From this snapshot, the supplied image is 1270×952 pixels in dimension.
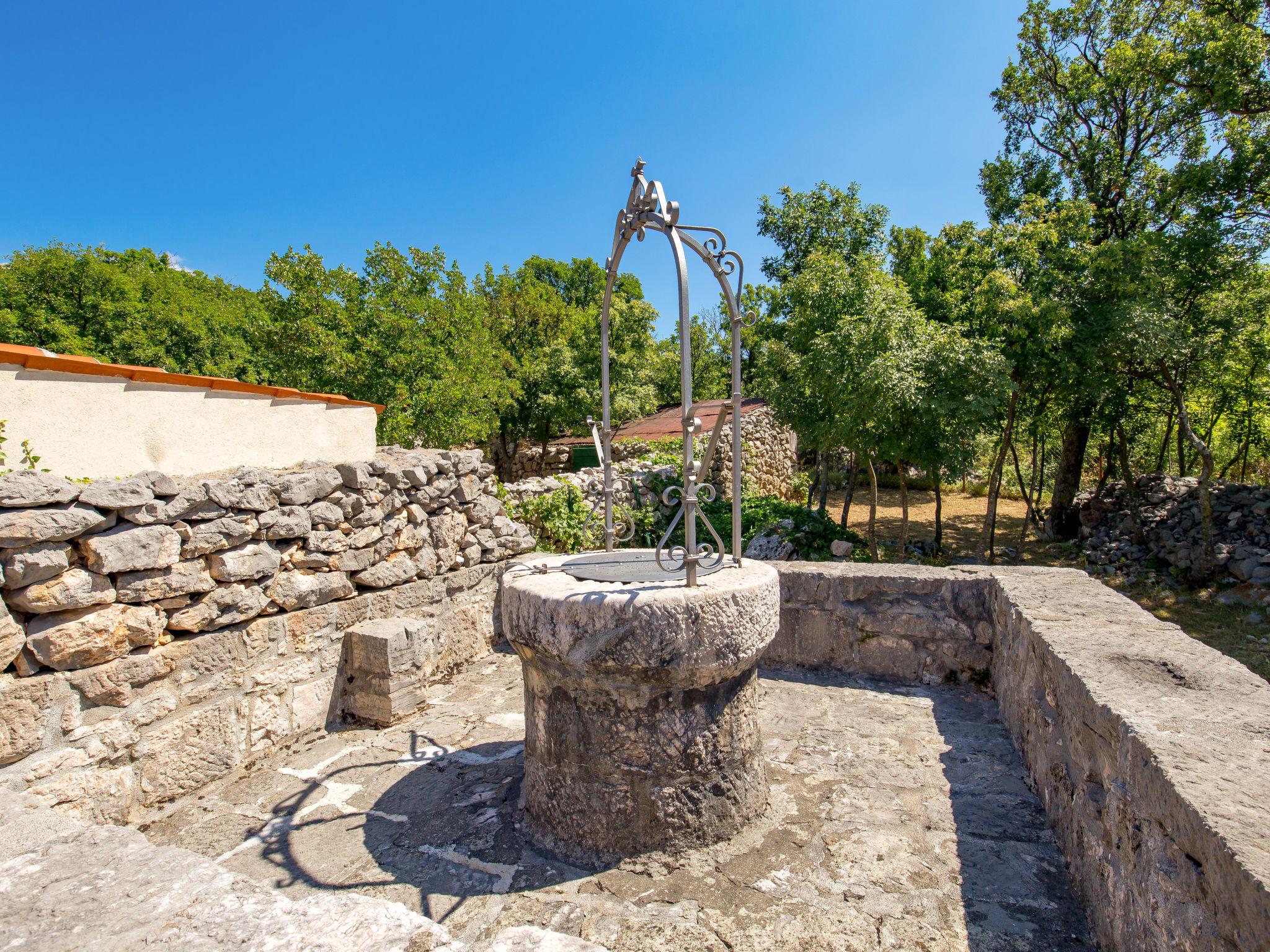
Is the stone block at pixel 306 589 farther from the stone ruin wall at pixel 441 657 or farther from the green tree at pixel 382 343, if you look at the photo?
the green tree at pixel 382 343

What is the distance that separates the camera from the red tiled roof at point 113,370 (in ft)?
9.66

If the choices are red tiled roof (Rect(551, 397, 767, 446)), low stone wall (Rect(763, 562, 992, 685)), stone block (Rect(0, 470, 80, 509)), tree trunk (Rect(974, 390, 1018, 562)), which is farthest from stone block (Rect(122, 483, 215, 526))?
red tiled roof (Rect(551, 397, 767, 446))

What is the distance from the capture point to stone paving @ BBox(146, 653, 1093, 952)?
7.11ft

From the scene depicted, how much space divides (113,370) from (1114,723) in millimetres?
4545

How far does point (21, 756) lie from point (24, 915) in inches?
72.6

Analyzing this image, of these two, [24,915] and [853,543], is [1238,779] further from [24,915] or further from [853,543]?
[853,543]

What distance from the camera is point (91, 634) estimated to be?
2.87 meters

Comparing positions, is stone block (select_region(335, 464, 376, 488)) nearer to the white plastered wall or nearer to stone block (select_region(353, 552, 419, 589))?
the white plastered wall

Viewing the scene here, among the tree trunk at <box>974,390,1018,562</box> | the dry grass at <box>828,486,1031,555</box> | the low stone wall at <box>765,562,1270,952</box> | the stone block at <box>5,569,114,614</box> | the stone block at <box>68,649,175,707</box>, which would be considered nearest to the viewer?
the low stone wall at <box>765,562,1270,952</box>

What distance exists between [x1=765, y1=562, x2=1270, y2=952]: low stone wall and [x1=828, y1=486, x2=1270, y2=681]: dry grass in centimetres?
271

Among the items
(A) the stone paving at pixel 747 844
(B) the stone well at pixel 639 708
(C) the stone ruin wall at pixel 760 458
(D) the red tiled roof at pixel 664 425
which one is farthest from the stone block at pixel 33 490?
(D) the red tiled roof at pixel 664 425

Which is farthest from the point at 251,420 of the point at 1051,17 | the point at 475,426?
the point at 1051,17

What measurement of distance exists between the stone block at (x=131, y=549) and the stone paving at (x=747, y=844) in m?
1.22

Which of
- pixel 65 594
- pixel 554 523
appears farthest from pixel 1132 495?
pixel 65 594
